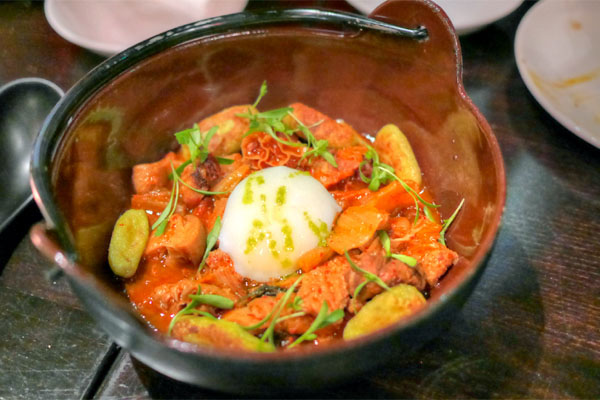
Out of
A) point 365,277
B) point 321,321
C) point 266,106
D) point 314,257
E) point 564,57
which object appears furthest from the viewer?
point 564,57

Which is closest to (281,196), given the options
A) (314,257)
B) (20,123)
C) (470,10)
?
(314,257)

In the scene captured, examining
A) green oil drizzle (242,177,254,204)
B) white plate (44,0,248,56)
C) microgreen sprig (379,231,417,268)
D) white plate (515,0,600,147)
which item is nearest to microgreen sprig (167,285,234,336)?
green oil drizzle (242,177,254,204)

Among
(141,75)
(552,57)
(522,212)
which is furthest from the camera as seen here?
(552,57)

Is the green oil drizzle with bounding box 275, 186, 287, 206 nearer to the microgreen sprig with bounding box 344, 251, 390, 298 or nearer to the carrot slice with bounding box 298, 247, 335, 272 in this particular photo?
the carrot slice with bounding box 298, 247, 335, 272

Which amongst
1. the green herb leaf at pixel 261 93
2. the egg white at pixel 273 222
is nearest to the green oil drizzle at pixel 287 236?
the egg white at pixel 273 222

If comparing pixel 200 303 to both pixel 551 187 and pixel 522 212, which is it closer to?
pixel 522 212

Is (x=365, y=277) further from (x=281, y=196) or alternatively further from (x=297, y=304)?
(x=281, y=196)

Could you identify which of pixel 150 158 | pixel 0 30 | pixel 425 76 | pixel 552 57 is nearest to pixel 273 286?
pixel 150 158

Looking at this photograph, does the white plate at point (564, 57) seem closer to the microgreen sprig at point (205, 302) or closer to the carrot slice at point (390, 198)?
the carrot slice at point (390, 198)
